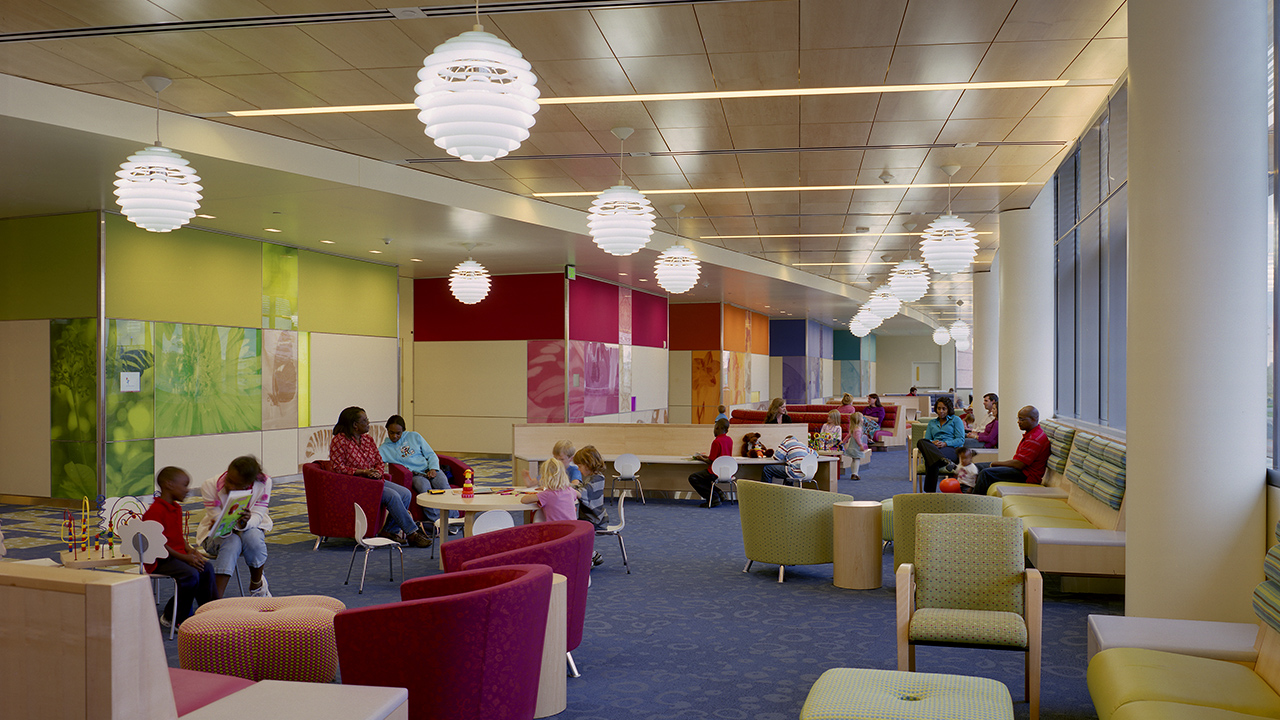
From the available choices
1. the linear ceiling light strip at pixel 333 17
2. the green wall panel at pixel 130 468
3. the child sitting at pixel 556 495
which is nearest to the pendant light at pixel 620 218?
the child sitting at pixel 556 495

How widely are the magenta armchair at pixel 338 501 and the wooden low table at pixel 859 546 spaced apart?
3.91 metres

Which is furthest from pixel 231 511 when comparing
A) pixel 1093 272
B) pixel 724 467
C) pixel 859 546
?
pixel 1093 272

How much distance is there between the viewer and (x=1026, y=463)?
9617 mm

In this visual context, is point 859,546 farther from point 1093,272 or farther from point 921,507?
point 1093,272

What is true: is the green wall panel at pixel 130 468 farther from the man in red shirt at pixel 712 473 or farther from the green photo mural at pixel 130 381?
the man in red shirt at pixel 712 473

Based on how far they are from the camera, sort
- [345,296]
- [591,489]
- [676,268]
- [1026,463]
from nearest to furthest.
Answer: [591,489]
[1026,463]
[676,268]
[345,296]

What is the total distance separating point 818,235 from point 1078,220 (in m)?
4.76

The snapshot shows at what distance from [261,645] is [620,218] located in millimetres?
5178

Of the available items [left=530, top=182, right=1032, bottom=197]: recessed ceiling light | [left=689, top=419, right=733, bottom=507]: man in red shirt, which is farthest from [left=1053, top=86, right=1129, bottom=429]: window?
[left=689, top=419, right=733, bottom=507]: man in red shirt

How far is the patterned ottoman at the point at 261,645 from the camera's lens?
4.04 m

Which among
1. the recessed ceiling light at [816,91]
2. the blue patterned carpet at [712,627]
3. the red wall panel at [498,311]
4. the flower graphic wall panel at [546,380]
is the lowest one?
the blue patterned carpet at [712,627]

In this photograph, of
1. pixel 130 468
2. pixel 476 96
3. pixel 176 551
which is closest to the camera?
pixel 476 96

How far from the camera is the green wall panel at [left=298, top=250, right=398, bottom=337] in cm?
1386

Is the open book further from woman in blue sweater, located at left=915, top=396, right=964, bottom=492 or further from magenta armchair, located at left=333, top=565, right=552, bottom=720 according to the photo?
woman in blue sweater, located at left=915, top=396, right=964, bottom=492
